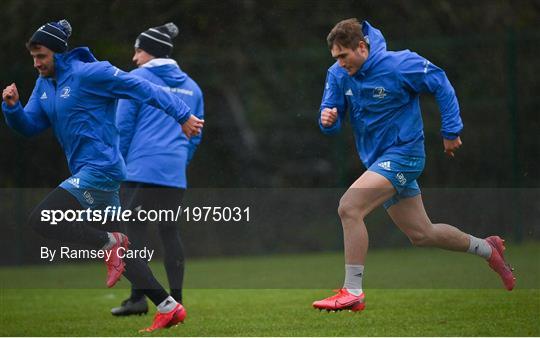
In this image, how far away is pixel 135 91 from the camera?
21.0 ft

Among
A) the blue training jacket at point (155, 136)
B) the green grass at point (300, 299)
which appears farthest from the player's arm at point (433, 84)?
the blue training jacket at point (155, 136)

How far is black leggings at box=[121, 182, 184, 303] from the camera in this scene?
24.7 feet

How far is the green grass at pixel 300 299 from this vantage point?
22.0ft

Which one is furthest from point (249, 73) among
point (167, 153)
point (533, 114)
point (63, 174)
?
point (167, 153)

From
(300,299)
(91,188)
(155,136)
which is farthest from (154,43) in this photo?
(300,299)

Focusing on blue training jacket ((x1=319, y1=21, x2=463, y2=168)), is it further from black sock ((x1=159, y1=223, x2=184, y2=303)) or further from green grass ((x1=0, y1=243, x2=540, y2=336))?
black sock ((x1=159, y1=223, x2=184, y2=303))

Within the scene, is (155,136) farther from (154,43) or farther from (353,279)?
(353,279)

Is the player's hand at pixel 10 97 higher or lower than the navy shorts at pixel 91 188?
higher

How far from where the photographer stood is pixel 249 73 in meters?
13.3

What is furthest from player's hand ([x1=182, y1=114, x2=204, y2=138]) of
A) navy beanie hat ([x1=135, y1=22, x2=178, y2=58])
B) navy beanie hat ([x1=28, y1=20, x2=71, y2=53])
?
navy beanie hat ([x1=135, y1=22, x2=178, y2=58])

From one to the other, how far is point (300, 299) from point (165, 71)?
227 centimetres

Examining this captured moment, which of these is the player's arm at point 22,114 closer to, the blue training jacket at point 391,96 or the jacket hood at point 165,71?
A: the jacket hood at point 165,71

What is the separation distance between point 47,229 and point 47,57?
1104mm

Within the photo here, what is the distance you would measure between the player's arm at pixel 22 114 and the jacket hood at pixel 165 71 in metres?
1.23
